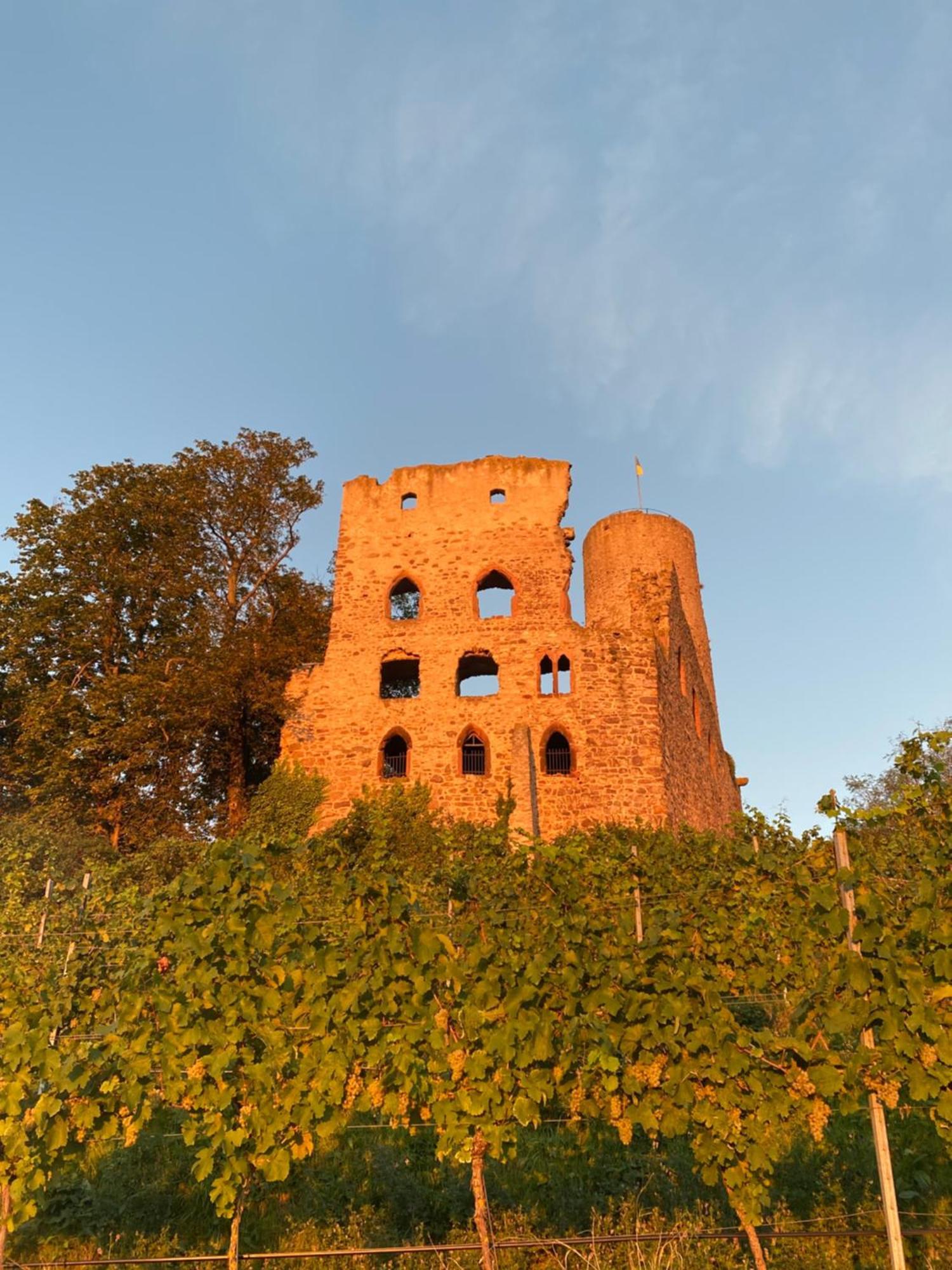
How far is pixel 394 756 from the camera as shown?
18438mm

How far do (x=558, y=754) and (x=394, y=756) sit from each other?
3519 millimetres

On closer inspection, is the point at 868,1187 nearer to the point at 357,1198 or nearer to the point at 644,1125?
the point at 644,1125

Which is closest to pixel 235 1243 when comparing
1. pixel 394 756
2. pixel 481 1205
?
pixel 481 1205

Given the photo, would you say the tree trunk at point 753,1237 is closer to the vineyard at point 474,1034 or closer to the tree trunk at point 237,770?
the vineyard at point 474,1034

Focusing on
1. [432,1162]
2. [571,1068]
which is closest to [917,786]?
[571,1068]

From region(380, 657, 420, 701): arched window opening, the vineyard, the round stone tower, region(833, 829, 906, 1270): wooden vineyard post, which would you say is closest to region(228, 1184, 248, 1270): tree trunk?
the vineyard

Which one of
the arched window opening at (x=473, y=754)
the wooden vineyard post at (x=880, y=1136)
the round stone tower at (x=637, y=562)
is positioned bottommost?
the wooden vineyard post at (x=880, y=1136)

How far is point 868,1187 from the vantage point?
5.46m

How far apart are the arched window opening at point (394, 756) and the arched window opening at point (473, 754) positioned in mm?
1235

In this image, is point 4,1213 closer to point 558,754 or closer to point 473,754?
point 473,754

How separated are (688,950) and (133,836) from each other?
611 inches

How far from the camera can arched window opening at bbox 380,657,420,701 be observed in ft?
61.8

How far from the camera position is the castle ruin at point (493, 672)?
54.7 ft

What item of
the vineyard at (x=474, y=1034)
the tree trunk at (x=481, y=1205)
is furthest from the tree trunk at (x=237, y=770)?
the tree trunk at (x=481, y=1205)
